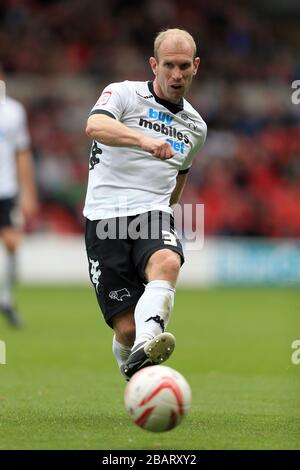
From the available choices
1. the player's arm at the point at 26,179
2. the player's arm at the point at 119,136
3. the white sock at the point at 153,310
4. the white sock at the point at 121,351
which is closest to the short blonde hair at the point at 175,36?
the player's arm at the point at 119,136

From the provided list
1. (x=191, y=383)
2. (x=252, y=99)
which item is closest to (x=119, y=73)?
(x=252, y=99)

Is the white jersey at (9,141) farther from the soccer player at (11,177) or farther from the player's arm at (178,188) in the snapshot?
the player's arm at (178,188)

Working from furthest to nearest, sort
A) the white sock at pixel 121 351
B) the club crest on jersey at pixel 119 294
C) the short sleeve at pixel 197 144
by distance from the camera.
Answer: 1. the short sleeve at pixel 197 144
2. the white sock at pixel 121 351
3. the club crest on jersey at pixel 119 294

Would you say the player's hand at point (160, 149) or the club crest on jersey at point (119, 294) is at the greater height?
the player's hand at point (160, 149)

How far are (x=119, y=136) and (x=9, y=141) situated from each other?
6.25 metres

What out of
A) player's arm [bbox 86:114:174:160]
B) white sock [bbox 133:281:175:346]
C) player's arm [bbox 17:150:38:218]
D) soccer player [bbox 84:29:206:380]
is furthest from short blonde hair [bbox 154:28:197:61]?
player's arm [bbox 17:150:38:218]

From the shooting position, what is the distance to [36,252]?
18.8m

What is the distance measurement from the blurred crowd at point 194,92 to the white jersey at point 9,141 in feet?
26.7

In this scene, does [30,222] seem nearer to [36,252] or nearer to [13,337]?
[36,252]

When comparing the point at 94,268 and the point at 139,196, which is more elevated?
the point at 139,196

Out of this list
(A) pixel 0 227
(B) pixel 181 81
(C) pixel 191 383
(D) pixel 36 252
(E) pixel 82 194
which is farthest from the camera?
(E) pixel 82 194

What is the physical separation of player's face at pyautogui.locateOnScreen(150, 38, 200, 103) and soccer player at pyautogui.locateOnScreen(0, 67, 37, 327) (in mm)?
5577

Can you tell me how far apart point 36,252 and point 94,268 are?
12.6 metres

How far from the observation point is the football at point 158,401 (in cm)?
503
